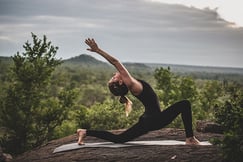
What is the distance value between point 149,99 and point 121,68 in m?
0.96

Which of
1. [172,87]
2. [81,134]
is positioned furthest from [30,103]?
[172,87]

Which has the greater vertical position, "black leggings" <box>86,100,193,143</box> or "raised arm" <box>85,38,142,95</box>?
"raised arm" <box>85,38,142,95</box>

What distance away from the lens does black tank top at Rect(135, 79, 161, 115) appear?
8.43m

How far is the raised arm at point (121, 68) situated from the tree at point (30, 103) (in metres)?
17.4

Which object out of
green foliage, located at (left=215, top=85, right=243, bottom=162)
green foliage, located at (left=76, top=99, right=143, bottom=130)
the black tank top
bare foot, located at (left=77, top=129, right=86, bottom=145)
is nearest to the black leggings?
the black tank top

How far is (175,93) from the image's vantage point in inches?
1527

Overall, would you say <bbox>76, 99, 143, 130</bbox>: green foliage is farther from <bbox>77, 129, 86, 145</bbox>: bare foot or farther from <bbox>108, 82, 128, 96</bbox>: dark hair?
Result: <bbox>108, 82, 128, 96</bbox>: dark hair

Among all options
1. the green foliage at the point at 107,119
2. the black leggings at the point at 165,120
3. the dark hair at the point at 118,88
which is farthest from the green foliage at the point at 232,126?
the green foliage at the point at 107,119

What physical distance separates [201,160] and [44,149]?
4.72 metres

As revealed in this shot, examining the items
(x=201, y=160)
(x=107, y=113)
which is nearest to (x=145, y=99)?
(x=201, y=160)

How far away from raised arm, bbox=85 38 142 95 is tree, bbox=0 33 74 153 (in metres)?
17.4

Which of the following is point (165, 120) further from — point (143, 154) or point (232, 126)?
point (232, 126)

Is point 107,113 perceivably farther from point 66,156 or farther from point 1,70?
point 1,70

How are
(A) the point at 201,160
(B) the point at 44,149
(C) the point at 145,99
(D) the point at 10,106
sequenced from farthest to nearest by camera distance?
(D) the point at 10,106, (B) the point at 44,149, (C) the point at 145,99, (A) the point at 201,160
